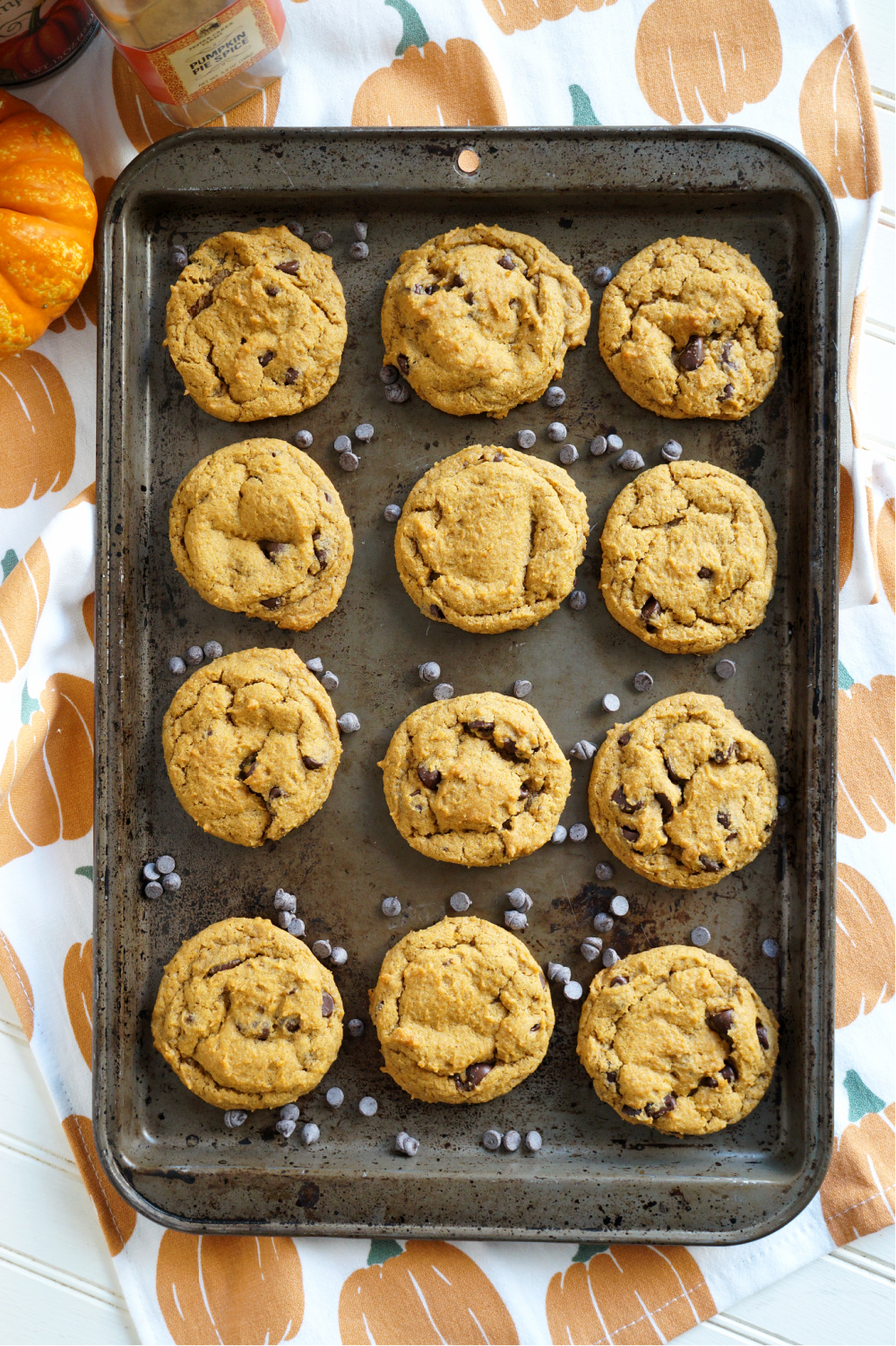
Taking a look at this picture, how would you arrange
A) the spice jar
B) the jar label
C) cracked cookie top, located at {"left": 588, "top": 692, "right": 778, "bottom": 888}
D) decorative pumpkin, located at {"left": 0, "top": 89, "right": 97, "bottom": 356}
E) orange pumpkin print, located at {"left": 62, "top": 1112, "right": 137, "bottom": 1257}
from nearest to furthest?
1. the spice jar
2. the jar label
3. decorative pumpkin, located at {"left": 0, "top": 89, "right": 97, "bottom": 356}
4. cracked cookie top, located at {"left": 588, "top": 692, "right": 778, "bottom": 888}
5. orange pumpkin print, located at {"left": 62, "top": 1112, "right": 137, "bottom": 1257}

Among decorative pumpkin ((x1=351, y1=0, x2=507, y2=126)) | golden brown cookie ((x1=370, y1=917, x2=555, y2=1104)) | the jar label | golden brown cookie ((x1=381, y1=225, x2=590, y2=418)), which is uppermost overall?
the jar label

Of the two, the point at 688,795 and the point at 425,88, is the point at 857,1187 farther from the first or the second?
the point at 425,88

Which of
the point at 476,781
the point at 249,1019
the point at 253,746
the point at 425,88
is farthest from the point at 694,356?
the point at 249,1019

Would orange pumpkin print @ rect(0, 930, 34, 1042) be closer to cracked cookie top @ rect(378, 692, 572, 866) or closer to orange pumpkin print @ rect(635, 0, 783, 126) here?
cracked cookie top @ rect(378, 692, 572, 866)

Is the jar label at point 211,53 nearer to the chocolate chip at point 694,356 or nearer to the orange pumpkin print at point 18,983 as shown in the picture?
the chocolate chip at point 694,356

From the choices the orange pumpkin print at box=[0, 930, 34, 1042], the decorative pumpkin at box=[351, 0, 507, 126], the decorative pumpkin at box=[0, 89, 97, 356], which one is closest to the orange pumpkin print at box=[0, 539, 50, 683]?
the decorative pumpkin at box=[0, 89, 97, 356]

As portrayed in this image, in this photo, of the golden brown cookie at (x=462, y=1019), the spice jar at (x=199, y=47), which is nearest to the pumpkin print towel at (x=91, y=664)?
the spice jar at (x=199, y=47)
